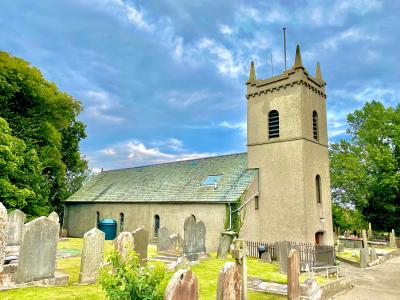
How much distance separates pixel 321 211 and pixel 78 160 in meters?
27.0

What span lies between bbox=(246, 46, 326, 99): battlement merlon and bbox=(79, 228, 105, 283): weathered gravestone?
16.2 metres

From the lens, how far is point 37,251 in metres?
10.4

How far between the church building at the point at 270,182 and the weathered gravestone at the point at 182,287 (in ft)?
48.5

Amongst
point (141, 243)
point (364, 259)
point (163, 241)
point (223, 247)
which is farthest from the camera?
point (364, 259)

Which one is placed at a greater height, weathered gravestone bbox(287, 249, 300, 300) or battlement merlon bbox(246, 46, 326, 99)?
Result: battlement merlon bbox(246, 46, 326, 99)

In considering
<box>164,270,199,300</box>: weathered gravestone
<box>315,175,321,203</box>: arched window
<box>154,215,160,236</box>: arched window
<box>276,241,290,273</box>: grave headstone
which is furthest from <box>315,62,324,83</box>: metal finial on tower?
<box>164,270,199,300</box>: weathered gravestone

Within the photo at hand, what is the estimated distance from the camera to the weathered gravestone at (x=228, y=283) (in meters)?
6.48

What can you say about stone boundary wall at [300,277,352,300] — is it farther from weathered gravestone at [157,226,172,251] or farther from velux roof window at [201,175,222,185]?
velux roof window at [201,175,222,185]

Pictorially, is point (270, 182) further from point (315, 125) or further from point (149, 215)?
point (149, 215)

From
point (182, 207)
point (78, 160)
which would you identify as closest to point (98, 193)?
point (78, 160)

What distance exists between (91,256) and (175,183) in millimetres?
14992

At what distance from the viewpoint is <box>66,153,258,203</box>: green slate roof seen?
73.4ft

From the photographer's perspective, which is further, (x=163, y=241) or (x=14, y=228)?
(x=163, y=241)

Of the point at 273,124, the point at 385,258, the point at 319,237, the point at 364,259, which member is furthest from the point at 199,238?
→ the point at 385,258
